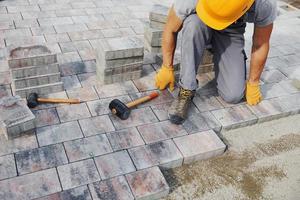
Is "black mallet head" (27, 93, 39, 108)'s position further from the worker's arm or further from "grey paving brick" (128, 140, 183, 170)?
the worker's arm

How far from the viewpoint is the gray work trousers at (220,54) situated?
4020 millimetres

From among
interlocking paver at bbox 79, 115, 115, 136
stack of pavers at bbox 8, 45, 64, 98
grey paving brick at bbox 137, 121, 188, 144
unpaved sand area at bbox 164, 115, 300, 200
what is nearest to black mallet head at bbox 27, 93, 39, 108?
stack of pavers at bbox 8, 45, 64, 98

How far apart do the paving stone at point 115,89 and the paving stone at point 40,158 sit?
1.05 m

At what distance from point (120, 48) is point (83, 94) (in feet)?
2.43

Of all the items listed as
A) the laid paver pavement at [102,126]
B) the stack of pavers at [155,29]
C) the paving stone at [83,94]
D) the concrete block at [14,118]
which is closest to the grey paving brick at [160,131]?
the laid paver pavement at [102,126]

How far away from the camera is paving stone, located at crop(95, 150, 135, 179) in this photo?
3.38 metres

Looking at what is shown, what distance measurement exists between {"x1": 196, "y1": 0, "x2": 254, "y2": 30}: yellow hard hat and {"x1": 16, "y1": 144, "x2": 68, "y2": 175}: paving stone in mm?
2041

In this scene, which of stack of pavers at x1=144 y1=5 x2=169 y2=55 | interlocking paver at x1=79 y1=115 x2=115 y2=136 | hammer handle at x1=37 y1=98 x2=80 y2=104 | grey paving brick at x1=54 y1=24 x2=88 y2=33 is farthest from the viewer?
grey paving brick at x1=54 y1=24 x2=88 y2=33

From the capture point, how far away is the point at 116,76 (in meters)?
4.53

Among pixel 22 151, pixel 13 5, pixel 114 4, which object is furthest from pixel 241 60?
pixel 13 5

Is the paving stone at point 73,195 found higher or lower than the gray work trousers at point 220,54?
lower

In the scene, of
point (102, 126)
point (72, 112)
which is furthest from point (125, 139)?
point (72, 112)

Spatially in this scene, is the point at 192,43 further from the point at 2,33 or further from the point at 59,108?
the point at 2,33

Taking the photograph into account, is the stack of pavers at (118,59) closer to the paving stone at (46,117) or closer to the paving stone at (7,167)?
the paving stone at (46,117)
